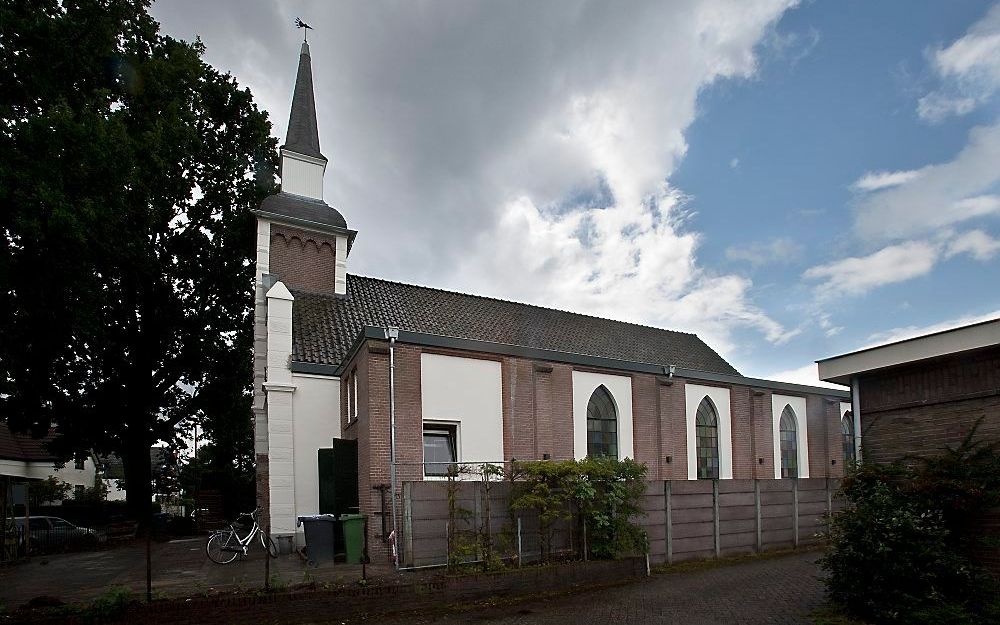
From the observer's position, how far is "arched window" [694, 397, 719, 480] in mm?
21562

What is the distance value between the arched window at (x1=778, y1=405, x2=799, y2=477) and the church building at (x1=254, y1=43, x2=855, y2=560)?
6cm

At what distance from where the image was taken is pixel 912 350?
9.50m

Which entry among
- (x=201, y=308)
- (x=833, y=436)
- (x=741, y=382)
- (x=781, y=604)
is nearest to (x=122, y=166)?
(x=201, y=308)

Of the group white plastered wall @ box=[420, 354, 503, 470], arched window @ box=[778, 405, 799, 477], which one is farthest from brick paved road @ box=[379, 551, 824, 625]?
arched window @ box=[778, 405, 799, 477]

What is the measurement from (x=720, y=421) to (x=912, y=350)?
13.0 meters

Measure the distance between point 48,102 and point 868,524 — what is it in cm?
1933

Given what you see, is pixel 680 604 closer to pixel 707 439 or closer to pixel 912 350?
pixel 912 350

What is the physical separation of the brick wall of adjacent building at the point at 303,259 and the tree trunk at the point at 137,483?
10932 millimetres

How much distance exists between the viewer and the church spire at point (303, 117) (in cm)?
2348

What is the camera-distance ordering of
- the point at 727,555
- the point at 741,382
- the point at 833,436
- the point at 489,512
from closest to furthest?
the point at 489,512 → the point at 727,555 → the point at 741,382 → the point at 833,436

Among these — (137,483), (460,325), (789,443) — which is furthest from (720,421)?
(137,483)

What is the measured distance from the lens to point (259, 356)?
64.1 feet

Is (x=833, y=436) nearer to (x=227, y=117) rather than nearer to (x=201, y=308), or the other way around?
(x=201, y=308)

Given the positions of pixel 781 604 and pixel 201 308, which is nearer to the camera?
pixel 781 604
